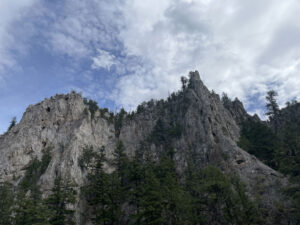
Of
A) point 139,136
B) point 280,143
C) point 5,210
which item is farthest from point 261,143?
point 5,210

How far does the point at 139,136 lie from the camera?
7438 centimetres

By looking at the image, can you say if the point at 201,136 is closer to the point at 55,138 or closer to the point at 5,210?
the point at 55,138

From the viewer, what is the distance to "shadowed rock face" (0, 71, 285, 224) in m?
45.9

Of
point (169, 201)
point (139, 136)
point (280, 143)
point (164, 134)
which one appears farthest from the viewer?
point (139, 136)

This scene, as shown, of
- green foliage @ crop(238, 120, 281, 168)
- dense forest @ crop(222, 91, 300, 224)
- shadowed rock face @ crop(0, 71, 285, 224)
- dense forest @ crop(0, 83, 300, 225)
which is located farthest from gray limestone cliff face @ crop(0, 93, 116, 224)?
green foliage @ crop(238, 120, 281, 168)

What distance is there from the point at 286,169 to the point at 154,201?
56.9 feet

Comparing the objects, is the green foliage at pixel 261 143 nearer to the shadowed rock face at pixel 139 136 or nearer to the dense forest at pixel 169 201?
the shadowed rock face at pixel 139 136

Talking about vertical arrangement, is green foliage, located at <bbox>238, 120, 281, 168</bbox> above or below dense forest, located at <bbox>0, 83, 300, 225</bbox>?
above

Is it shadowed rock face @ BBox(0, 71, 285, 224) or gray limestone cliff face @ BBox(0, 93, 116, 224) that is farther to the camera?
gray limestone cliff face @ BBox(0, 93, 116, 224)

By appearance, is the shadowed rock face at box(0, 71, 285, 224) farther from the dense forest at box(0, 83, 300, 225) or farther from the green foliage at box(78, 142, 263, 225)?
the green foliage at box(78, 142, 263, 225)

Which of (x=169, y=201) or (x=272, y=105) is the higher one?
(x=272, y=105)

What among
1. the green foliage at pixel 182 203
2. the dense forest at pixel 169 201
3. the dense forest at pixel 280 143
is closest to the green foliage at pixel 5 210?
the dense forest at pixel 169 201

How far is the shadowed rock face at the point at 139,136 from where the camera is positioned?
1808 inches

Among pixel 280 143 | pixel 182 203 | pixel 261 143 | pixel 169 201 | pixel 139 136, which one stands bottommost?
pixel 182 203
